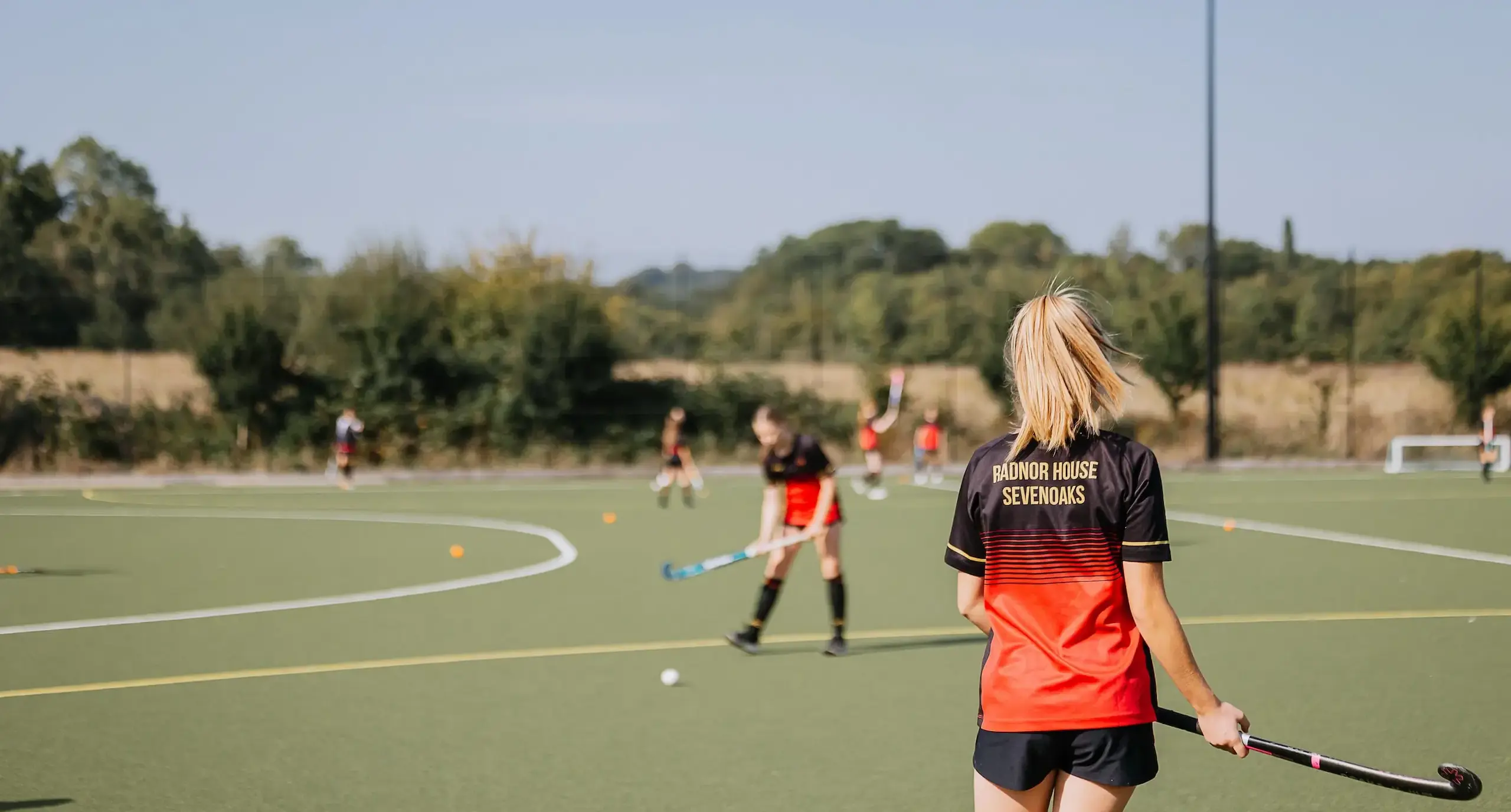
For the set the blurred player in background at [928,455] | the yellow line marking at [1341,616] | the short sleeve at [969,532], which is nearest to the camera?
the short sleeve at [969,532]

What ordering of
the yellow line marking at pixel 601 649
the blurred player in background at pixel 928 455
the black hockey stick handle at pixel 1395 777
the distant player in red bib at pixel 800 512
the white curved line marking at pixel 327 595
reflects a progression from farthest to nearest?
the blurred player in background at pixel 928 455 < the white curved line marking at pixel 327 595 < the distant player in red bib at pixel 800 512 < the yellow line marking at pixel 601 649 < the black hockey stick handle at pixel 1395 777

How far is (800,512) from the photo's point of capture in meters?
10.3

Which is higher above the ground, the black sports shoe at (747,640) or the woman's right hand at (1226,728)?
the woman's right hand at (1226,728)

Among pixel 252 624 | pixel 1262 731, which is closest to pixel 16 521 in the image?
pixel 252 624

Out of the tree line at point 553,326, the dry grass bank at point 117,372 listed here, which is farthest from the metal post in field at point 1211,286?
the dry grass bank at point 117,372

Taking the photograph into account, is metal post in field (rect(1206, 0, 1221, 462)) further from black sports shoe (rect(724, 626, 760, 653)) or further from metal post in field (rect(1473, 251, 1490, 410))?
black sports shoe (rect(724, 626, 760, 653))

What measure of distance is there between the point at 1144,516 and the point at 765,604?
6.89 metres

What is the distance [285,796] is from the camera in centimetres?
648

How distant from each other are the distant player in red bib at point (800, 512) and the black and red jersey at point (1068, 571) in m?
6.44

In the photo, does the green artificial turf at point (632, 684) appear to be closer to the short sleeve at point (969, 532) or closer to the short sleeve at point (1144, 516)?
the short sleeve at point (969, 532)

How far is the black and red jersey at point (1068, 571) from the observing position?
3348 mm

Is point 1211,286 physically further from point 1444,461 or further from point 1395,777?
point 1395,777

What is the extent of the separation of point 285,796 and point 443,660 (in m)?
3.33

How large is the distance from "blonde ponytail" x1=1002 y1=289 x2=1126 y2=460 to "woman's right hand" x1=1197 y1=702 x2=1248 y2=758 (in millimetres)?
663
